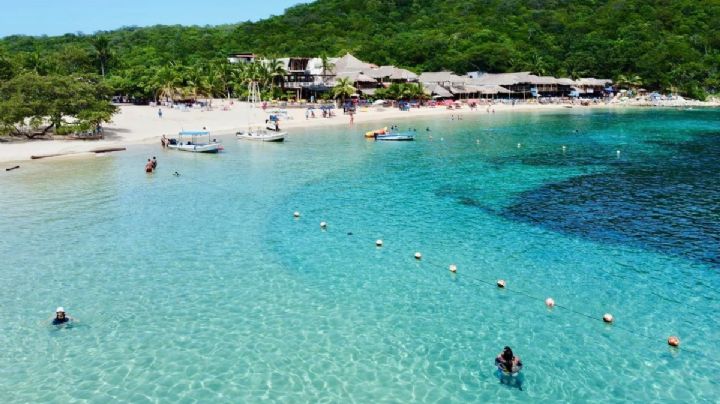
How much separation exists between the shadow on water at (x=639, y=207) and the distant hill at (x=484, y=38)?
81.5m

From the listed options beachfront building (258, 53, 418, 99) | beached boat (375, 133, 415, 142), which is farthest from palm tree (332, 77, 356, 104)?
beached boat (375, 133, 415, 142)

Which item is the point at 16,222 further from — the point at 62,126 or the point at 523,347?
the point at 62,126

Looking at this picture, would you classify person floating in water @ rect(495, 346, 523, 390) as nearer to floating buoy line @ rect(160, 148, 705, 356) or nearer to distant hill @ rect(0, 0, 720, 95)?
floating buoy line @ rect(160, 148, 705, 356)

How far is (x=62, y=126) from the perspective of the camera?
4591 cm

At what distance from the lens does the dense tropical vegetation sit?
282 ft

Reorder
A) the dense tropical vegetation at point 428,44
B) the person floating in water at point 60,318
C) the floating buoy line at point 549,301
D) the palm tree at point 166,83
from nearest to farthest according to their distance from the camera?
the floating buoy line at point 549,301 → the person floating in water at point 60,318 → the palm tree at point 166,83 → the dense tropical vegetation at point 428,44

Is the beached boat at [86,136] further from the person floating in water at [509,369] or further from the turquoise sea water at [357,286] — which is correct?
the person floating in water at [509,369]

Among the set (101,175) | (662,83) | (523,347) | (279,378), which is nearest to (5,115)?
(101,175)

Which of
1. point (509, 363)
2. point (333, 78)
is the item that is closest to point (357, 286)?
point (509, 363)

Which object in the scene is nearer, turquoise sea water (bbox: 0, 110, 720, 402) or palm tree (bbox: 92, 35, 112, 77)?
turquoise sea water (bbox: 0, 110, 720, 402)

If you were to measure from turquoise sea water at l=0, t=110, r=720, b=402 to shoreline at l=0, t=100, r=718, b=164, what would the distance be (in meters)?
8.75

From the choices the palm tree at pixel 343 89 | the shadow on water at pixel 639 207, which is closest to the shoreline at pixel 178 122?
the palm tree at pixel 343 89

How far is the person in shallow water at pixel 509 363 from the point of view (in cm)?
1195

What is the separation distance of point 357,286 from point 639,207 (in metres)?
15.9
